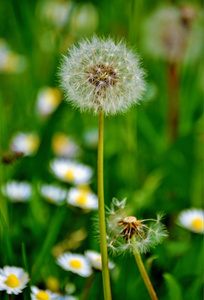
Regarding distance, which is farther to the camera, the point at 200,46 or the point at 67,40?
the point at 200,46

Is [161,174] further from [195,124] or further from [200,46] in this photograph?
[200,46]

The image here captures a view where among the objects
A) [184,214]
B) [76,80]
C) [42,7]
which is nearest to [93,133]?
[184,214]

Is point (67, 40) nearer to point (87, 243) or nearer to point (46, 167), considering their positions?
point (46, 167)

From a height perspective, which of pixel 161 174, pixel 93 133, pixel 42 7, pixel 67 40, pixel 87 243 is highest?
pixel 42 7

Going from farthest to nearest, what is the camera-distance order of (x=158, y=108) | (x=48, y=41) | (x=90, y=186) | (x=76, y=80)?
(x=48, y=41)
(x=158, y=108)
(x=90, y=186)
(x=76, y=80)

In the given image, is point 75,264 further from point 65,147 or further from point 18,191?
point 65,147

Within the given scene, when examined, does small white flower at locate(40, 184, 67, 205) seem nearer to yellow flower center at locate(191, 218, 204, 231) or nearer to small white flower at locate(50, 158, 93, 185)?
small white flower at locate(50, 158, 93, 185)

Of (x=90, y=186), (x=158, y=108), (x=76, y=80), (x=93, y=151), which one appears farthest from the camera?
(x=158, y=108)

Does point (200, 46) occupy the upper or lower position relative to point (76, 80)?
upper

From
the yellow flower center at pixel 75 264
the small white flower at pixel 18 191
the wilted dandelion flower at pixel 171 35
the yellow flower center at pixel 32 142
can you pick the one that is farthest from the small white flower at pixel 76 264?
the wilted dandelion flower at pixel 171 35
